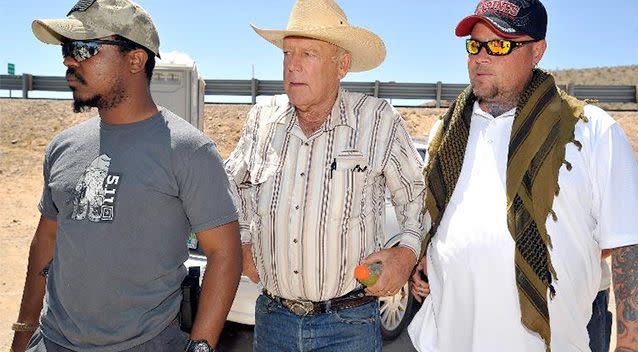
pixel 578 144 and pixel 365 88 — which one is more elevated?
pixel 365 88

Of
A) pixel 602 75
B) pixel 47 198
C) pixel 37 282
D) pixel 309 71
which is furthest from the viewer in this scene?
pixel 602 75

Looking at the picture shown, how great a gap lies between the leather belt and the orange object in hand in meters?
0.17

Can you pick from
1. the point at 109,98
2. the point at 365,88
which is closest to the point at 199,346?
the point at 109,98

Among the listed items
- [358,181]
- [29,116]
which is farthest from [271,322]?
[29,116]

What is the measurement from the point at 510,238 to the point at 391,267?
52 centimetres

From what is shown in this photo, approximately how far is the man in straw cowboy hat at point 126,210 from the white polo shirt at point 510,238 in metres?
0.88

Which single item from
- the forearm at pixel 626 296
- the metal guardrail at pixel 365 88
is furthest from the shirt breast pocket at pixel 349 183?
the metal guardrail at pixel 365 88

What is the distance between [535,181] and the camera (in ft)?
7.94

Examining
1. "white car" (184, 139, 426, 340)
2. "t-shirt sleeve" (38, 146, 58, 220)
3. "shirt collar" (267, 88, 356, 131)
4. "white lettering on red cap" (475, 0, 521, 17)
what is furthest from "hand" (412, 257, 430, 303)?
"white car" (184, 139, 426, 340)

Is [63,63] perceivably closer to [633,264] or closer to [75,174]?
[75,174]

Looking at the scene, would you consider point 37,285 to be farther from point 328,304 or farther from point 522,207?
point 522,207

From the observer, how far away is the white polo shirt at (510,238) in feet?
7.60

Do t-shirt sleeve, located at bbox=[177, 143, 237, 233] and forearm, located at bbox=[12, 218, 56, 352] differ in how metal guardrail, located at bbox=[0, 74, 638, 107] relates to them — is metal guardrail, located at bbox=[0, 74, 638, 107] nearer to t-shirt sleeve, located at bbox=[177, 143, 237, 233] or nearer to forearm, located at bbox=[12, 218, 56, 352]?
forearm, located at bbox=[12, 218, 56, 352]

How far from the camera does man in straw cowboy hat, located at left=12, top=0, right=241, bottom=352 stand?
229 centimetres
